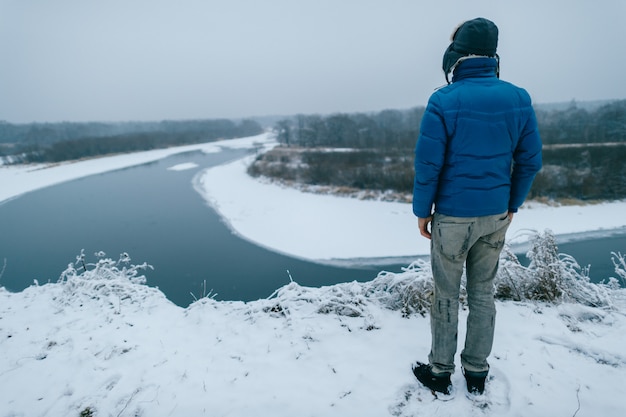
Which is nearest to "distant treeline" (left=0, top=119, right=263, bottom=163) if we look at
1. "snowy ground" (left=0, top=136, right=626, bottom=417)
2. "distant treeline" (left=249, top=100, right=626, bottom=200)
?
"distant treeline" (left=249, top=100, right=626, bottom=200)

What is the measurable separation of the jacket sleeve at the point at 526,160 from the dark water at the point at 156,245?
695 centimetres

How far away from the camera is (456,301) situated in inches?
55.4

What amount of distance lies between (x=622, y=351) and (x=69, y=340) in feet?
11.1

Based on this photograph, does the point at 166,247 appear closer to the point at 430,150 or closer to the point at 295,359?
the point at 295,359

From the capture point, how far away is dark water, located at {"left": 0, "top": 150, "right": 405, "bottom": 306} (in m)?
8.66

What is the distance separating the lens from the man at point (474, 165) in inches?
47.4

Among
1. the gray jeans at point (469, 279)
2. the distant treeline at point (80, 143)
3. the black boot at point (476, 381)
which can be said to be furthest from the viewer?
the distant treeline at point (80, 143)

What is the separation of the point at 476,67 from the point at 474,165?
0.37 metres

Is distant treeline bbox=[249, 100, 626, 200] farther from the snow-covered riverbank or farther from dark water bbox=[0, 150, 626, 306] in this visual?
dark water bbox=[0, 150, 626, 306]

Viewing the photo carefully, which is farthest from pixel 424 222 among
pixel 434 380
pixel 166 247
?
pixel 166 247

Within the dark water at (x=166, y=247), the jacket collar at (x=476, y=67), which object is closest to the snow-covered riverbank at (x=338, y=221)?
the dark water at (x=166, y=247)

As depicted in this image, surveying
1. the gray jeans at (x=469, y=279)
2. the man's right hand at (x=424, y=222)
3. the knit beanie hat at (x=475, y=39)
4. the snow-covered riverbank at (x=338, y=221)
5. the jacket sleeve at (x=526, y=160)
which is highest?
the knit beanie hat at (x=475, y=39)

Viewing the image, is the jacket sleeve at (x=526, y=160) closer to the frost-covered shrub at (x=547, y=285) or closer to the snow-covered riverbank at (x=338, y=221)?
the frost-covered shrub at (x=547, y=285)

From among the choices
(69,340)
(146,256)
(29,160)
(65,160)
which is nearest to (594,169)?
(146,256)
